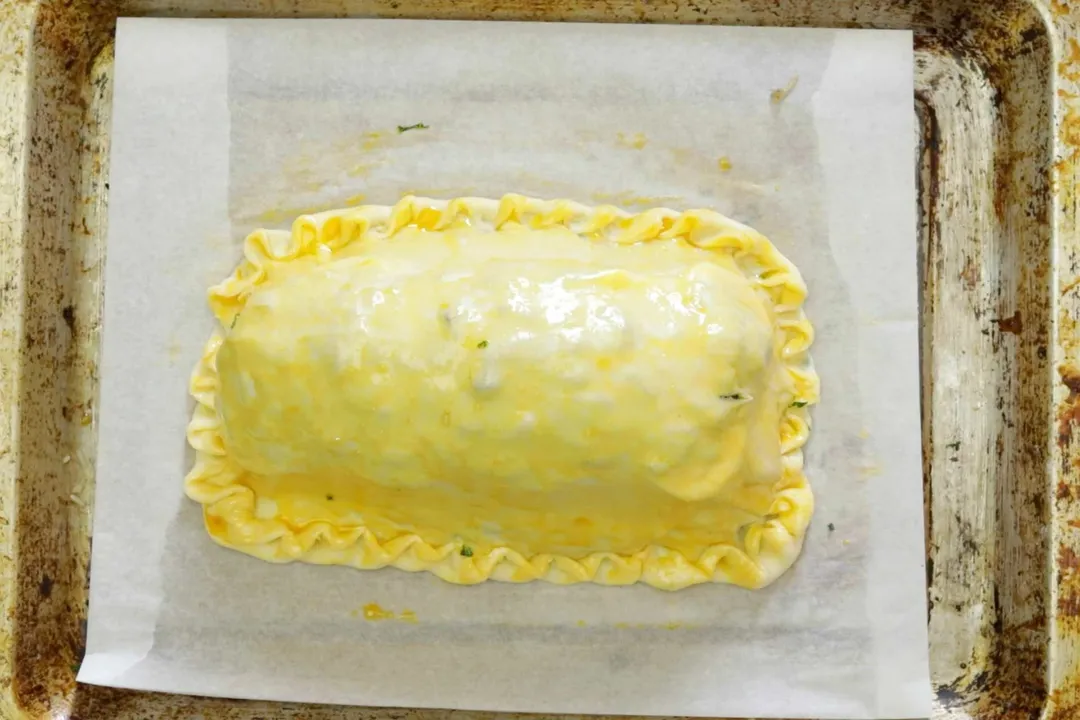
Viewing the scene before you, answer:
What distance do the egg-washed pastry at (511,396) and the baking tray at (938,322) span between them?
1.08 feet

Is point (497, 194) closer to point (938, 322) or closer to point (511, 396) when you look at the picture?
point (511, 396)

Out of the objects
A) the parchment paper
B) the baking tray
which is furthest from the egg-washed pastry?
the baking tray

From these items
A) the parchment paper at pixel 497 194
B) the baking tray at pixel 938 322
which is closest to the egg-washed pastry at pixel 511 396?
the parchment paper at pixel 497 194

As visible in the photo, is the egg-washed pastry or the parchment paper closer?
the egg-washed pastry

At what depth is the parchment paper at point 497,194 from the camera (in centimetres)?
188

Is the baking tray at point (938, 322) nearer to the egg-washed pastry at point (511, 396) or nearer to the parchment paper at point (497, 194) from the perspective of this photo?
the parchment paper at point (497, 194)

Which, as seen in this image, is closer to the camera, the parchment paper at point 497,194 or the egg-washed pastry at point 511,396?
the egg-washed pastry at point 511,396

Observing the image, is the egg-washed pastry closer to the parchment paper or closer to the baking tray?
the parchment paper

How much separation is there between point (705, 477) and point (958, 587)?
2.28ft

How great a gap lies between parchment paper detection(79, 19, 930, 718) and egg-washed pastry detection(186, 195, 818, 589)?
0.22ft

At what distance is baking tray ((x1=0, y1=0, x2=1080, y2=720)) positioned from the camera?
1839 mm

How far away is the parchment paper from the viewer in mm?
1884

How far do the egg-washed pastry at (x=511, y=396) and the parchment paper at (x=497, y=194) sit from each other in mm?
67

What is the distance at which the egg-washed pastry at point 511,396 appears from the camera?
1651mm
